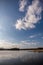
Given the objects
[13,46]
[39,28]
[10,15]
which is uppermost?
[10,15]

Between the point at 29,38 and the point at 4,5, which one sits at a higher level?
the point at 4,5

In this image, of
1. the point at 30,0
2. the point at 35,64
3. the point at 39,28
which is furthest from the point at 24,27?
the point at 35,64

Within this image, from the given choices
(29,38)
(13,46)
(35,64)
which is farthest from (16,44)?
(35,64)

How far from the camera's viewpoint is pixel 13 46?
249cm

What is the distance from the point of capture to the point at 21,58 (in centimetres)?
243

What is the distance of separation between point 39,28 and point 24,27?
0.25 metres

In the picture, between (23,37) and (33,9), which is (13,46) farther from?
(33,9)

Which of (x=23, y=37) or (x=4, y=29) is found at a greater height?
(x=4, y=29)

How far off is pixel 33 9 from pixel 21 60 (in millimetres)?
876

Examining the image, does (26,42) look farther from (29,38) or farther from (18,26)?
(18,26)

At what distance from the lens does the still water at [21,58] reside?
93.2 inches

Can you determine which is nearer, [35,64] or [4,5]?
[35,64]

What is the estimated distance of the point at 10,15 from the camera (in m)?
2.50

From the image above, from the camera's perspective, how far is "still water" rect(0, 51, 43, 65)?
7.77ft
